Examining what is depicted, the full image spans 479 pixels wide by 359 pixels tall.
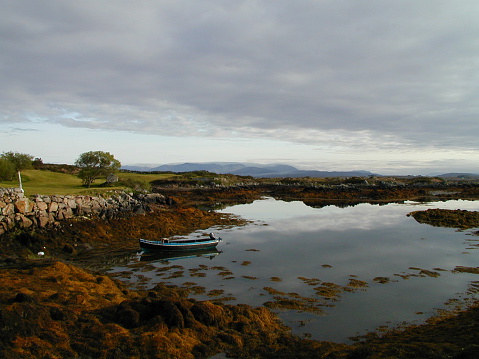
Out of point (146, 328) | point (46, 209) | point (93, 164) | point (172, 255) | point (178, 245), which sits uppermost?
point (93, 164)

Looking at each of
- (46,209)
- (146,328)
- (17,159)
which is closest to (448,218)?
(146,328)

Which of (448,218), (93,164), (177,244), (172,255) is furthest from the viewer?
(93,164)

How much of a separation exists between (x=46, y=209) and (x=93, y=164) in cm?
2180

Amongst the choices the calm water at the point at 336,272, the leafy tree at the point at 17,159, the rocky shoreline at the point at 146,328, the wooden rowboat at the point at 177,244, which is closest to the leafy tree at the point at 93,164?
the leafy tree at the point at 17,159

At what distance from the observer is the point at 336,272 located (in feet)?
55.9

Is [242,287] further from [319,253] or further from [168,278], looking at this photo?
[319,253]

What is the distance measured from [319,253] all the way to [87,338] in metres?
15.8

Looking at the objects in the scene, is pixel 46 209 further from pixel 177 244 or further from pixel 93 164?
pixel 93 164

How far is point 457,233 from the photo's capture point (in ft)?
90.7

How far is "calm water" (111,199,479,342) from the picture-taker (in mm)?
11805

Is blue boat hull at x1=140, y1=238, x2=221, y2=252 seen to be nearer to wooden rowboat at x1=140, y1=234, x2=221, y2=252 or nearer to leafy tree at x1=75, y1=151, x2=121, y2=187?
wooden rowboat at x1=140, y1=234, x2=221, y2=252

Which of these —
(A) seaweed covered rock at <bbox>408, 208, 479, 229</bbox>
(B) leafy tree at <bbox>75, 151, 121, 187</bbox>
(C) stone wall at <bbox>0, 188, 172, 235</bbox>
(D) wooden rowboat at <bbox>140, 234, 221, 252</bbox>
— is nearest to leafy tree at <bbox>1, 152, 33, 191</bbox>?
(C) stone wall at <bbox>0, 188, 172, 235</bbox>

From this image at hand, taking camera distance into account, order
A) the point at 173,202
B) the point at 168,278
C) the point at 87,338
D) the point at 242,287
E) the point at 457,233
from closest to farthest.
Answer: the point at 87,338
the point at 242,287
the point at 168,278
the point at 457,233
the point at 173,202

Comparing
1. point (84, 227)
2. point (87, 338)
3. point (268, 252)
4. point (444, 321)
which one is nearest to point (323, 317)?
point (444, 321)
